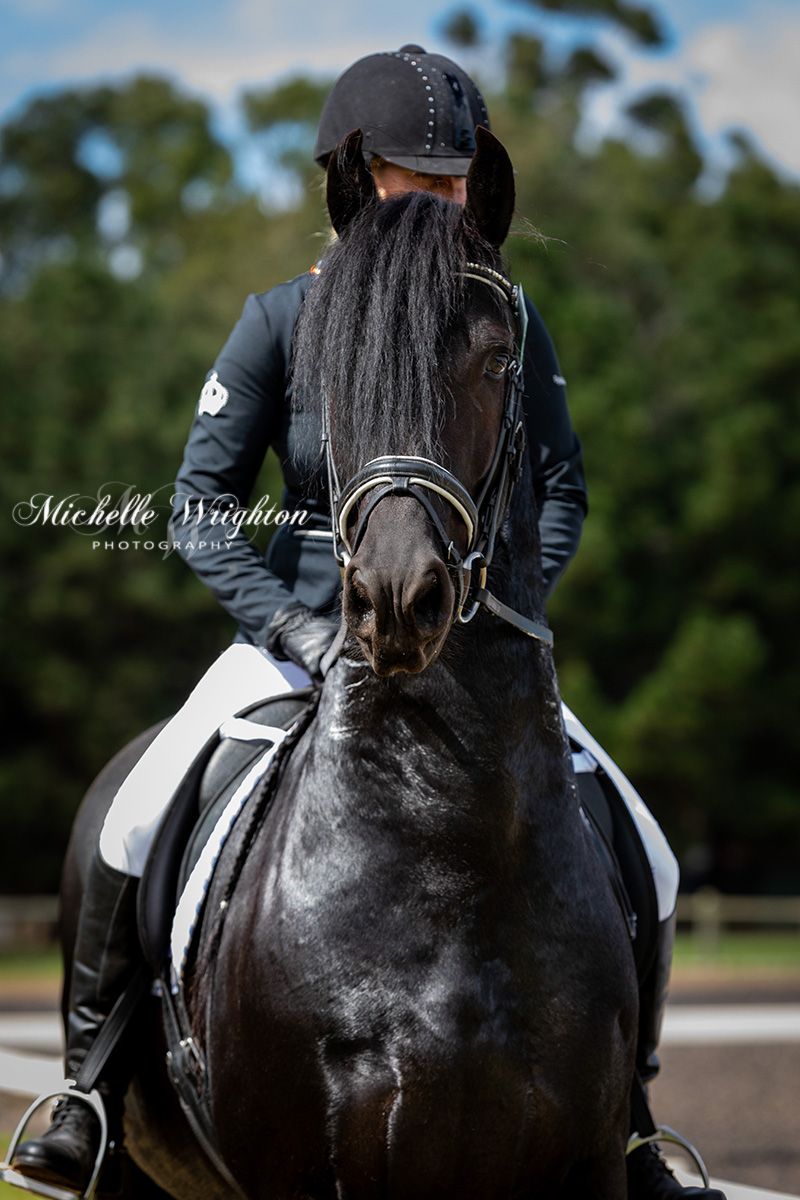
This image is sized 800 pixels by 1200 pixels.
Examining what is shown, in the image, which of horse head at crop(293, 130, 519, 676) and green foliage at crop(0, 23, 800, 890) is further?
green foliage at crop(0, 23, 800, 890)

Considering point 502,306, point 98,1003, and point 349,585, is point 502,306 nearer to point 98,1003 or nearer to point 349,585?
point 349,585

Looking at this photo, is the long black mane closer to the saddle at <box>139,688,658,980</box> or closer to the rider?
the rider

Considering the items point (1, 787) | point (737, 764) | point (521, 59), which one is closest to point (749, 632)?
point (737, 764)

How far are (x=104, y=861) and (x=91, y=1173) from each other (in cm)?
85

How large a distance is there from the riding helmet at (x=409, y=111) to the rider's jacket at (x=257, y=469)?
1.55 ft

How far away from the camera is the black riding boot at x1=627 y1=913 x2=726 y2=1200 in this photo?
3.72 m

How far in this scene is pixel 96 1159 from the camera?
3.90m

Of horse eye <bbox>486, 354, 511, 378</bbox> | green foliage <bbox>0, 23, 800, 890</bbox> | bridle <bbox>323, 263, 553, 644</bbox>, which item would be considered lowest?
bridle <bbox>323, 263, 553, 644</bbox>

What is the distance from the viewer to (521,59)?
49.7m

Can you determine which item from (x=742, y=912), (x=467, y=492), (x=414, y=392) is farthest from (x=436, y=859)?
(x=742, y=912)

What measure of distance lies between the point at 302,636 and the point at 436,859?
0.80 meters

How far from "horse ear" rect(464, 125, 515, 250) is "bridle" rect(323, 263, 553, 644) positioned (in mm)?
141

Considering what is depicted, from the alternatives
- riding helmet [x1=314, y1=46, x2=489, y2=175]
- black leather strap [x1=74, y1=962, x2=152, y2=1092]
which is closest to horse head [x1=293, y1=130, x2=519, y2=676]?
riding helmet [x1=314, y1=46, x2=489, y2=175]

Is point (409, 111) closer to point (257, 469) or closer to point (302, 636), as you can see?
point (257, 469)
